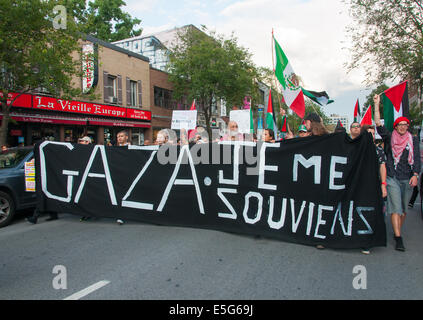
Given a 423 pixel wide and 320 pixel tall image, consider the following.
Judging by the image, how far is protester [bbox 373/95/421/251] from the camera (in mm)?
4691

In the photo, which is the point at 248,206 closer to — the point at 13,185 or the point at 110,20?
the point at 13,185

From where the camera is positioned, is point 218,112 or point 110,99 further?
point 218,112

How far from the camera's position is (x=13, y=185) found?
6465 mm

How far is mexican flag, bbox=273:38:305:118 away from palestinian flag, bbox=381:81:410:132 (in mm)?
2452

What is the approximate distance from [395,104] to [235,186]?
2.97 metres

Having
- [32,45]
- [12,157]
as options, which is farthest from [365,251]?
[32,45]

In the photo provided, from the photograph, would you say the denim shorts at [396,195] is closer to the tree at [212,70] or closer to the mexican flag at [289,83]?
the mexican flag at [289,83]

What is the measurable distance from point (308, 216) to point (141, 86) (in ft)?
76.5

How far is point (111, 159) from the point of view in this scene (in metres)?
6.07

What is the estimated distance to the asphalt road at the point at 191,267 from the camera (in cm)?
320

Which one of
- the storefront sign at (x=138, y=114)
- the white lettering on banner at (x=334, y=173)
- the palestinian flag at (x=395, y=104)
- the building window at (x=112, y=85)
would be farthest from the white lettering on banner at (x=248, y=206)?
the storefront sign at (x=138, y=114)
